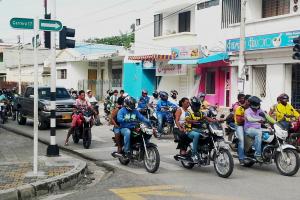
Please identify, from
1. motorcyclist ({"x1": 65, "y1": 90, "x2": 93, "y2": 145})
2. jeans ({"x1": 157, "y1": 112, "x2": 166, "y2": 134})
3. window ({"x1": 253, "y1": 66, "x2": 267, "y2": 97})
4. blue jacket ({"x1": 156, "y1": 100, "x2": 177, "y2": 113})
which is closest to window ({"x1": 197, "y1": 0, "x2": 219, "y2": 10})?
window ({"x1": 253, "y1": 66, "x2": 267, "y2": 97})

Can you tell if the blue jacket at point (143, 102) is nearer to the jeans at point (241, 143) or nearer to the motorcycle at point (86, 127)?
the motorcycle at point (86, 127)

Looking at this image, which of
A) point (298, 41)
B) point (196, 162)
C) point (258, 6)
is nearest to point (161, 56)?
point (258, 6)

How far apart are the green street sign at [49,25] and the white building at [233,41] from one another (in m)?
11.7

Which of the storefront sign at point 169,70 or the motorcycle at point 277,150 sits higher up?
the storefront sign at point 169,70

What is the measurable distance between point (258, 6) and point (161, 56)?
756 cm

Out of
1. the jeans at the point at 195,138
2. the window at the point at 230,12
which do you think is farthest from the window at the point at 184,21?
the jeans at the point at 195,138

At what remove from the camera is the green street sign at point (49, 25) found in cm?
893

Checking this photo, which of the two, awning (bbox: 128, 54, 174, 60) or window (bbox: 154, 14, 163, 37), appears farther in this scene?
window (bbox: 154, 14, 163, 37)

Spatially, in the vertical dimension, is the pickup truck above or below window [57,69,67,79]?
below

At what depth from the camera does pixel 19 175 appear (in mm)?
8523

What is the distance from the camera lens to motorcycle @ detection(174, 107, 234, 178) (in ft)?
29.0

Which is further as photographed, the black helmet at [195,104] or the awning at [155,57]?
the awning at [155,57]

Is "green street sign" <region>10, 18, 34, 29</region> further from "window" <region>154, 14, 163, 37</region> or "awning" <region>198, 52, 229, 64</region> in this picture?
"window" <region>154, 14, 163, 37</region>

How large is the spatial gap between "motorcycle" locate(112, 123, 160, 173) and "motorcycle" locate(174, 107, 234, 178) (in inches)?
27.3
